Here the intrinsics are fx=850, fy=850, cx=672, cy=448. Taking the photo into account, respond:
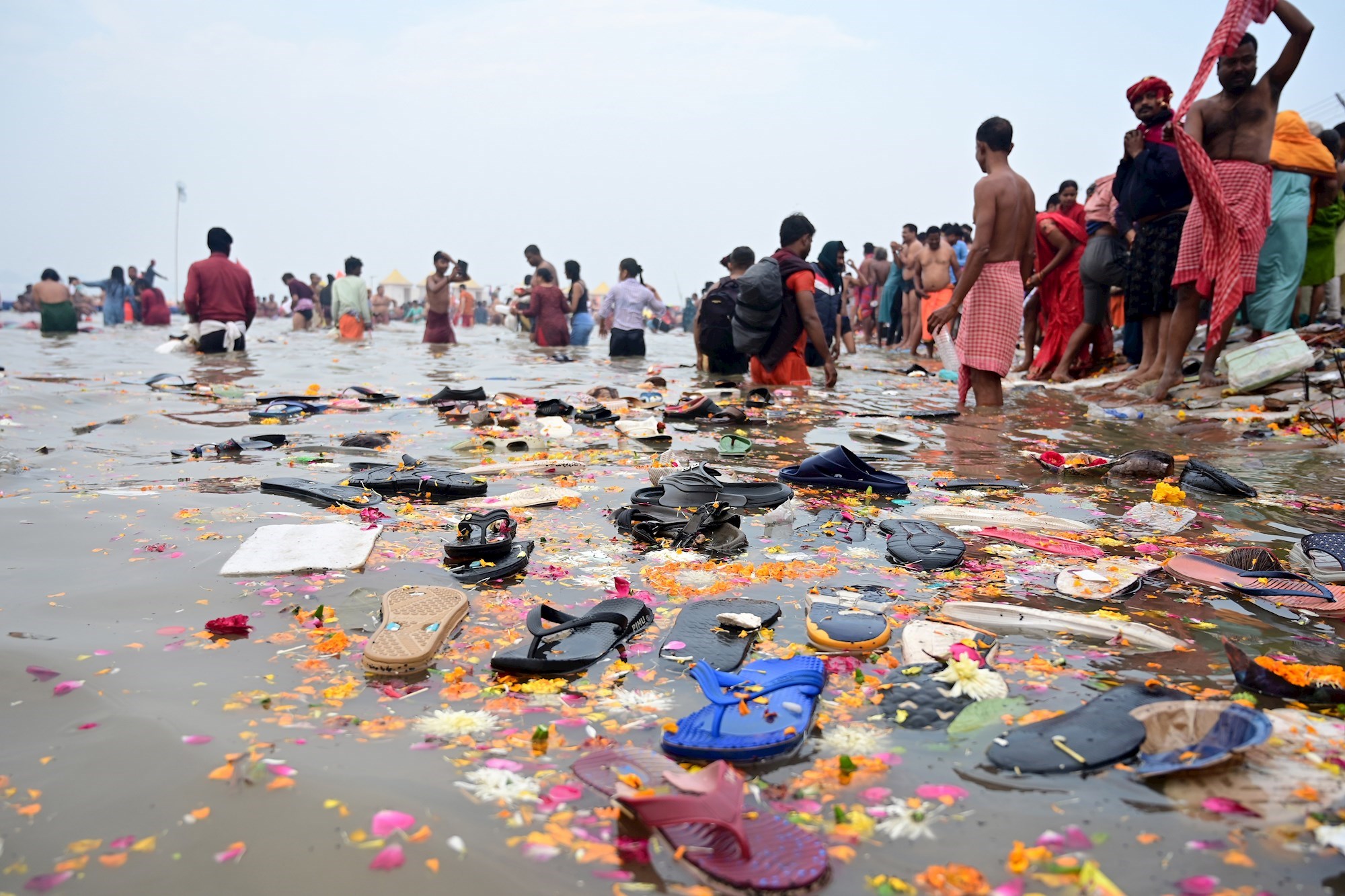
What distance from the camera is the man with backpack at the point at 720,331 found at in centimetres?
912

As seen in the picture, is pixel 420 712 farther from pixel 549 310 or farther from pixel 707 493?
pixel 549 310

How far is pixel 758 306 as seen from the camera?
7.46 meters

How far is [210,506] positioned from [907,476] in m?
2.94

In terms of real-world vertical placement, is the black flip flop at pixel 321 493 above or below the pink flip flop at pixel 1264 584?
below

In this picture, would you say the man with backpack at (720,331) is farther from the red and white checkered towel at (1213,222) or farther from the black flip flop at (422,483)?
the black flip flop at (422,483)

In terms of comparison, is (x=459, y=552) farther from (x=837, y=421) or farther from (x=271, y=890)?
(x=837, y=421)

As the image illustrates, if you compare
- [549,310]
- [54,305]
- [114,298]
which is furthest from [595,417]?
[114,298]

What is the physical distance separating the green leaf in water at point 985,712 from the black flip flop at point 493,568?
1.33 metres

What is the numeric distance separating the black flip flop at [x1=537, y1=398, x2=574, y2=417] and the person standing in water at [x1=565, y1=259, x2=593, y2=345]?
28.1 ft

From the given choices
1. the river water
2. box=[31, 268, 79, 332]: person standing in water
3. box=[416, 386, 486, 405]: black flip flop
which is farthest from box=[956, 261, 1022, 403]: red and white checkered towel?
box=[31, 268, 79, 332]: person standing in water

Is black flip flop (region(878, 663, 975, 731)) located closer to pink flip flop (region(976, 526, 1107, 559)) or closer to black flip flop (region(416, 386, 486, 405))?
pink flip flop (region(976, 526, 1107, 559))

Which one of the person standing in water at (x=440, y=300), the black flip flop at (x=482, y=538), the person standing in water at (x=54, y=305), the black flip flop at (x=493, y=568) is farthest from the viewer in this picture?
the person standing in water at (x=54, y=305)

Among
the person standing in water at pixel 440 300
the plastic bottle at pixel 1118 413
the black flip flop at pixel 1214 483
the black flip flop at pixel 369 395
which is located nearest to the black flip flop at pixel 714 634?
the black flip flop at pixel 1214 483

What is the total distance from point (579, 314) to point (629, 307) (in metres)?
2.83
